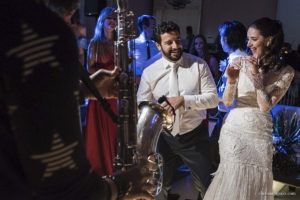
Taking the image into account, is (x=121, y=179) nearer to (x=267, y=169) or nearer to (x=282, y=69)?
(x=267, y=169)

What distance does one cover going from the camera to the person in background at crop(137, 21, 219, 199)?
2.65 meters

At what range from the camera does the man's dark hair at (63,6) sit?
112 centimetres

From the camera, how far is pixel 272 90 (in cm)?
253

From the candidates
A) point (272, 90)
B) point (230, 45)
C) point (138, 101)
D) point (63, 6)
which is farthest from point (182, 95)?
point (63, 6)

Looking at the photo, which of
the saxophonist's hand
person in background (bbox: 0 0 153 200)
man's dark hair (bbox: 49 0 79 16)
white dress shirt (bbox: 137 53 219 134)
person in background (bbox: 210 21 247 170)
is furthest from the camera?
person in background (bbox: 210 21 247 170)

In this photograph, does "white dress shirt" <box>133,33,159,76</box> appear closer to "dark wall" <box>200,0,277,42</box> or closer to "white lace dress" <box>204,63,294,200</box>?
"white lace dress" <box>204,63,294,200</box>

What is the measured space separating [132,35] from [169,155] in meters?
1.49

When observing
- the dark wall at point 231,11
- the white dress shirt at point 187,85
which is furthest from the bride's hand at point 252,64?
the dark wall at point 231,11

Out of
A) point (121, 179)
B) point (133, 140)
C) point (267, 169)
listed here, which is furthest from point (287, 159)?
point (121, 179)

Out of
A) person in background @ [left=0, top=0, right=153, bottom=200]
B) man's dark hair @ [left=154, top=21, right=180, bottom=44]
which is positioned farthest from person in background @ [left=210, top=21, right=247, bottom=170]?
person in background @ [left=0, top=0, right=153, bottom=200]

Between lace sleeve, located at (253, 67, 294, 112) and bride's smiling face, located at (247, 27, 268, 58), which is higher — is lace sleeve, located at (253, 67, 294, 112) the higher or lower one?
the lower one

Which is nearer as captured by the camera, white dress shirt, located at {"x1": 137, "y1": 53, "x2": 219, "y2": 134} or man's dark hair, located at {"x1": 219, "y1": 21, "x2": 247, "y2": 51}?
white dress shirt, located at {"x1": 137, "y1": 53, "x2": 219, "y2": 134}

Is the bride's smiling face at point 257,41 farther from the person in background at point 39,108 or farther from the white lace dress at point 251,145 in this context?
the person in background at point 39,108

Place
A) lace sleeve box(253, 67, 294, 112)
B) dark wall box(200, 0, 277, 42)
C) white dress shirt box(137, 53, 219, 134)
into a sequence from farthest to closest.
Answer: dark wall box(200, 0, 277, 42), white dress shirt box(137, 53, 219, 134), lace sleeve box(253, 67, 294, 112)
